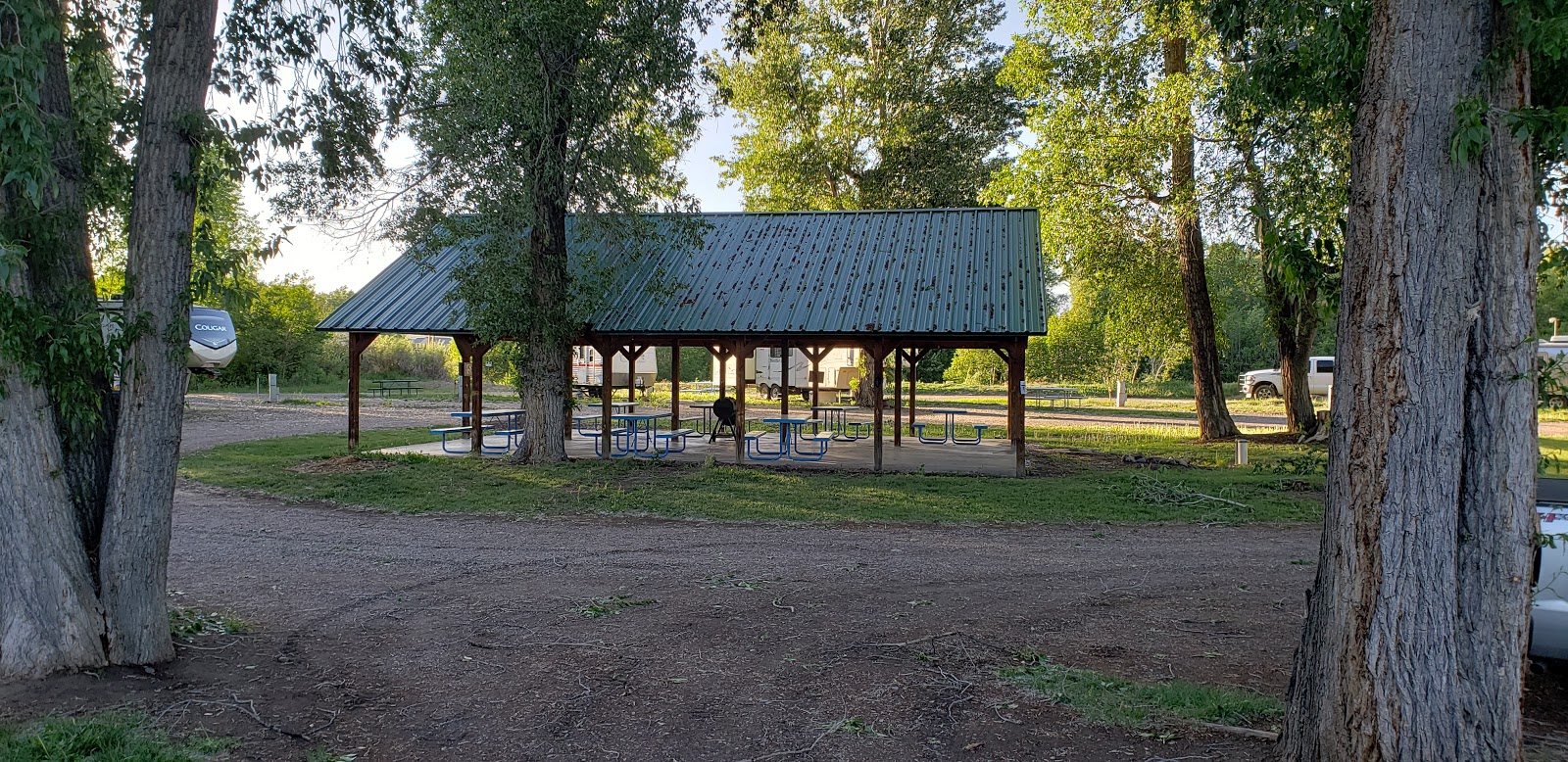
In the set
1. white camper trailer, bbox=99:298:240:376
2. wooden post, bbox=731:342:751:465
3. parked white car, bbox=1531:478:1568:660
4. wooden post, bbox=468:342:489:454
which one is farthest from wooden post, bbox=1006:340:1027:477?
white camper trailer, bbox=99:298:240:376

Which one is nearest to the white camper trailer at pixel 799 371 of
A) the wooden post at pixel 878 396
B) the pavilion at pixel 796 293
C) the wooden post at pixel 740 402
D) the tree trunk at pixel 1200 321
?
the tree trunk at pixel 1200 321

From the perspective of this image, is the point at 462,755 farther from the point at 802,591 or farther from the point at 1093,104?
the point at 1093,104

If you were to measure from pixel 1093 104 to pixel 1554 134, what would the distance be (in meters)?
17.7

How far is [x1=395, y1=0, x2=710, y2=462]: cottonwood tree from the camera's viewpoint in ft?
40.2

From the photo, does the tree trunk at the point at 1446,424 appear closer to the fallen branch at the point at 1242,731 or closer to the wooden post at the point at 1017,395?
the fallen branch at the point at 1242,731

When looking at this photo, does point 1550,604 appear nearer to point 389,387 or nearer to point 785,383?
point 785,383

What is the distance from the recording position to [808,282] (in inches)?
635

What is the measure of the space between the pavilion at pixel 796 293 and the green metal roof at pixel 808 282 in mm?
37

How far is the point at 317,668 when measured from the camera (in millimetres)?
4988

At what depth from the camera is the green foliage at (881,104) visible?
1134 inches

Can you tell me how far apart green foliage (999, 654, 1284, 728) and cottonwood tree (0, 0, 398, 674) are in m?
4.86

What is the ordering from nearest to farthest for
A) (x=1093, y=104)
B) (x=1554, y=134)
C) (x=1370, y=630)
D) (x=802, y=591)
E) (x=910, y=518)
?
(x=1554, y=134)
(x=1370, y=630)
(x=802, y=591)
(x=910, y=518)
(x=1093, y=104)

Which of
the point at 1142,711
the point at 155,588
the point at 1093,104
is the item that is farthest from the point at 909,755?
the point at 1093,104

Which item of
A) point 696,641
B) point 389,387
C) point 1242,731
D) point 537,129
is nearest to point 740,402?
point 537,129
